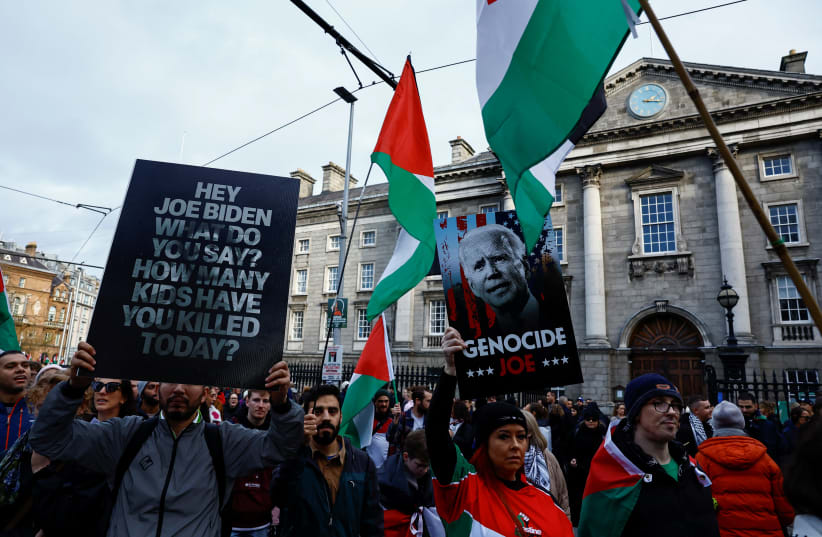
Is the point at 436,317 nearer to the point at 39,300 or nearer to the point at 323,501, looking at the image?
the point at 323,501

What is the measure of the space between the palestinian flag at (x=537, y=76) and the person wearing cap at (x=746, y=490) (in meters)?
2.68

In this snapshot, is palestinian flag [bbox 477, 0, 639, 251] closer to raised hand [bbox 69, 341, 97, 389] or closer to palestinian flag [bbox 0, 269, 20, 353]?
raised hand [bbox 69, 341, 97, 389]

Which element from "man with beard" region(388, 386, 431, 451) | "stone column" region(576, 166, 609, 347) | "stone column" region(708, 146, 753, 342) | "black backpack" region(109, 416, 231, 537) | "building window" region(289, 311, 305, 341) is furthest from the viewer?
"building window" region(289, 311, 305, 341)

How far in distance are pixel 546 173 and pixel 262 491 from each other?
3.81 metres

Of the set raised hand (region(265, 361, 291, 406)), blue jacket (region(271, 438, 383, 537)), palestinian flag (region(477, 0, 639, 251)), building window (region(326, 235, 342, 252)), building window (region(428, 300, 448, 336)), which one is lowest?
blue jacket (region(271, 438, 383, 537))

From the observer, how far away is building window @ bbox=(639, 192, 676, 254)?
76.4ft

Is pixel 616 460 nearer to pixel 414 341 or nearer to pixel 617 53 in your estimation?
pixel 617 53

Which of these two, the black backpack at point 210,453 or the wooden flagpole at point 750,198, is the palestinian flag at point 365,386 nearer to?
the black backpack at point 210,453

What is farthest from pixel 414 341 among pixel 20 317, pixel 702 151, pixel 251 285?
pixel 20 317

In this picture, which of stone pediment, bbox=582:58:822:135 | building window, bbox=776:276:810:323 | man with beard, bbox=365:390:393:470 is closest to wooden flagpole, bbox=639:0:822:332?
man with beard, bbox=365:390:393:470

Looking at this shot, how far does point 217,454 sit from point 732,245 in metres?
23.6

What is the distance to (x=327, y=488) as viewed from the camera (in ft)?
12.0

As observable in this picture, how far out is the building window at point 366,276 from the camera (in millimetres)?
32750

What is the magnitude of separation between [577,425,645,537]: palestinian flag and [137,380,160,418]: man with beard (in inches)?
164
